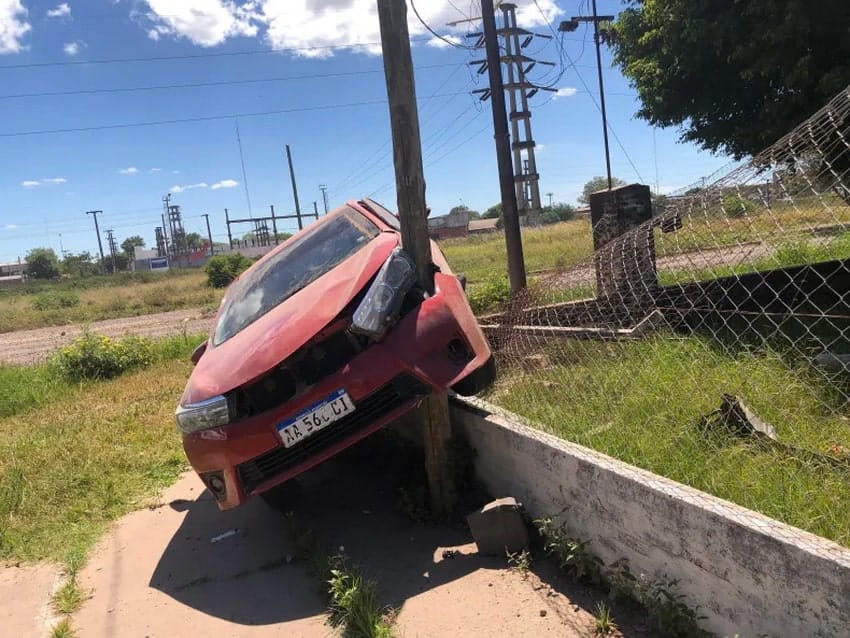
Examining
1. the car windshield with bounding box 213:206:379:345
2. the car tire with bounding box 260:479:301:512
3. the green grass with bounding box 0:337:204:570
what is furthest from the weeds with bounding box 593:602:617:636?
the green grass with bounding box 0:337:204:570

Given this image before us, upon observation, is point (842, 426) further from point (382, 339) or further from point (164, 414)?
point (164, 414)

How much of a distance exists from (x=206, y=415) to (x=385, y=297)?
1.11 m

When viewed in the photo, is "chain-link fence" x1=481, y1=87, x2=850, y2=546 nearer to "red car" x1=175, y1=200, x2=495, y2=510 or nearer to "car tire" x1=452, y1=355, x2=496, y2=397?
"car tire" x1=452, y1=355, x2=496, y2=397

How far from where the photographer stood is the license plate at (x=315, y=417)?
317cm

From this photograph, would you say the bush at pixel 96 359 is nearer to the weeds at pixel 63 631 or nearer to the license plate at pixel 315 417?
the weeds at pixel 63 631

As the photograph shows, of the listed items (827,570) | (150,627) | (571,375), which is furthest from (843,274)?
(150,627)

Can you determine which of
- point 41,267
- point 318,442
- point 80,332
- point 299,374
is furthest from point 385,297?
point 41,267

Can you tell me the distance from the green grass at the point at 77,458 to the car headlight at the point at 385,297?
2.33 m

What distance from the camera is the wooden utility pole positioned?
12.0ft

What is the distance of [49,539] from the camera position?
4078 mm

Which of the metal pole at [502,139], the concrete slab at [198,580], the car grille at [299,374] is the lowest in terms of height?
the concrete slab at [198,580]

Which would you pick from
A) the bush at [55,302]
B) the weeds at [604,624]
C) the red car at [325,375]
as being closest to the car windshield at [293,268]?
the red car at [325,375]

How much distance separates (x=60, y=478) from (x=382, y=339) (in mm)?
3330

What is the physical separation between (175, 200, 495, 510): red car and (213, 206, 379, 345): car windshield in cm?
48
